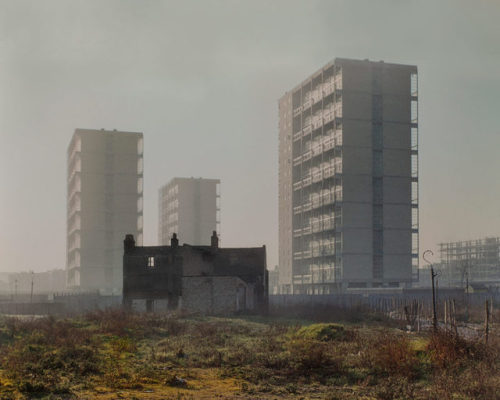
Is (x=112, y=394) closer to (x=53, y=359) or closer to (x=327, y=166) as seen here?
(x=53, y=359)

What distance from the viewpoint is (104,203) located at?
378ft

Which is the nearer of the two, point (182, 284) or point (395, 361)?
point (395, 361)

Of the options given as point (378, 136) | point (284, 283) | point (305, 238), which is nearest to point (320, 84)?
point (378, 136)

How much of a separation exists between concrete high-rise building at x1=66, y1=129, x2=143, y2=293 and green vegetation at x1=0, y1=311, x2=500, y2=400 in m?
88.9

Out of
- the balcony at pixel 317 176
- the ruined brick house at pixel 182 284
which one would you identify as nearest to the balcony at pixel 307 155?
the balcony at pixel 317 176

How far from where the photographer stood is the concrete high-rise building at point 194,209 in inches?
6216

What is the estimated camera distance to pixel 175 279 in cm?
5025

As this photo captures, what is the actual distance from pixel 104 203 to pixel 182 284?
6904 cm

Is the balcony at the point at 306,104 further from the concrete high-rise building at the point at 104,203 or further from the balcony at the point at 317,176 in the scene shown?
the concrete high-rise building at the point at 104,203

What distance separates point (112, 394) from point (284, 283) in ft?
312

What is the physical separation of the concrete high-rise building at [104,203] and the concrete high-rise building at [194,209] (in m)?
40.4

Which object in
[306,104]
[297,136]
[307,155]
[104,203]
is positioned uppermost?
[306,104]

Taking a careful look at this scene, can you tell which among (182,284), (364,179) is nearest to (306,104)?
(364,179)

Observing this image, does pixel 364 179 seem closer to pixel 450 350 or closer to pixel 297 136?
pixel 297 136
